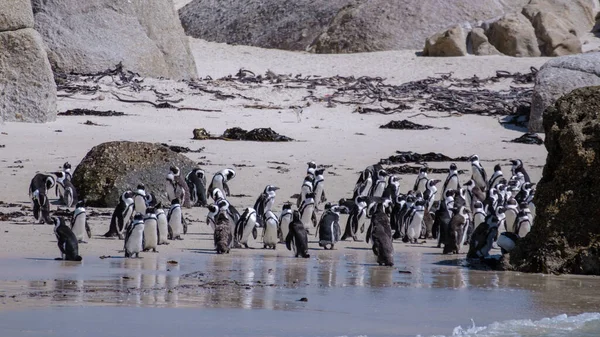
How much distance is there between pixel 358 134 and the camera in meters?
18.8

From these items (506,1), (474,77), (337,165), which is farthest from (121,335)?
(506,1)

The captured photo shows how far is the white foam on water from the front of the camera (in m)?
7.09

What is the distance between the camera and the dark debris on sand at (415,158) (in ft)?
55.8

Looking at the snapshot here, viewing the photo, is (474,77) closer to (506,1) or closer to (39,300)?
(506,1)

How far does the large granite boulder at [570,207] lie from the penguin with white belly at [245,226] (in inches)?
115

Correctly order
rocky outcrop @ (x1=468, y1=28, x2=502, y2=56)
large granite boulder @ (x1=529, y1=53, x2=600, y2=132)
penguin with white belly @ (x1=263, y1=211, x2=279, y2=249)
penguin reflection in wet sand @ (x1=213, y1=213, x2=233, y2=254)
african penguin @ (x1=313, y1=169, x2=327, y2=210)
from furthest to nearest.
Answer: rocky outcrop @ (x1=468, y1=28, x2=502, y2=56) < large granite boulder @ (x1=529, y1=53, x2=600, y2=132) < african penguin @ (x1=313, y1=169, x2=327, y2=210) < penguin with white belly @ (x1=263, y1=211, x2=279, y2=249) < penguin reflection in wet sand @ (x1=213, y1=213, x2=233, y2=254)

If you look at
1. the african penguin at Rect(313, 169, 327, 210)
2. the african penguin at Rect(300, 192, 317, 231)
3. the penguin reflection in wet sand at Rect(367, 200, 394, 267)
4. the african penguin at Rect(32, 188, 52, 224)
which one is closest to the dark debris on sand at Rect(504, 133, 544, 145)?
the african penguin at Rect(313, 169, 327, 210)

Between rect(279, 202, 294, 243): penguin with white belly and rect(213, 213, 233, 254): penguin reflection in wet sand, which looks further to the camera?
rect(279, 202, 294, 243): penguin with white belly

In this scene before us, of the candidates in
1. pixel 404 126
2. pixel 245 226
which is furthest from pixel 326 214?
pixel 404 126

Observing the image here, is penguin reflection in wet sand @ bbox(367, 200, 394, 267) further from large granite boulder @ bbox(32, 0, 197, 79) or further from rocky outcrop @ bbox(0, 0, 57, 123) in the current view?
large granite boulder @ bbox(32, 0, 197, 79)

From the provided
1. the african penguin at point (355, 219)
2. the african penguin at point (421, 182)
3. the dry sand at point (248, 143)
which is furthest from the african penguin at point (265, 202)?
the african penguin at point (421, 182)

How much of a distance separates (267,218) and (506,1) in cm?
1970

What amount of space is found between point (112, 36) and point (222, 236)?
1242cm

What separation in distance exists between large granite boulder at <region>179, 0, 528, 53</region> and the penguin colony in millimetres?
12522
